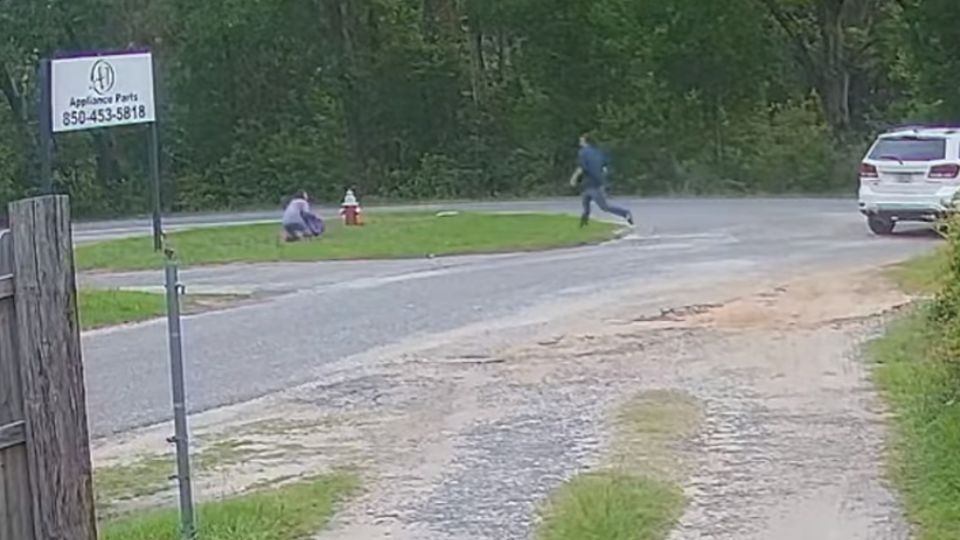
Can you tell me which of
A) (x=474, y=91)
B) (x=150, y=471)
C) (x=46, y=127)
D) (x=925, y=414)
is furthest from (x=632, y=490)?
(x=474, y=91)

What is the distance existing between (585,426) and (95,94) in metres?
8.95

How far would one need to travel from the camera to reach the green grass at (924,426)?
302 inches

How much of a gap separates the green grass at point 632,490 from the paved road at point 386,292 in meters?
3.39

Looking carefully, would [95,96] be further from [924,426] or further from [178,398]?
[178,398]

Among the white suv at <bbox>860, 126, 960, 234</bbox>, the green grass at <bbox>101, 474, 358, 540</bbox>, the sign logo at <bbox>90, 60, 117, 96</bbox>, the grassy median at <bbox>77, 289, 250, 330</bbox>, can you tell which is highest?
the sign logo at <bbox>90, 60, 117, 96</bbox>

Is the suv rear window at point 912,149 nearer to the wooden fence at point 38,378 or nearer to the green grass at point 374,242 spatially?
the green grass at point 374,242

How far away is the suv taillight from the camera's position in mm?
24734

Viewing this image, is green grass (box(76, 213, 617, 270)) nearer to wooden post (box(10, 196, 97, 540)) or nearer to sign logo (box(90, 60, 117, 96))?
sign logo (box(90, 60, 117, 96))

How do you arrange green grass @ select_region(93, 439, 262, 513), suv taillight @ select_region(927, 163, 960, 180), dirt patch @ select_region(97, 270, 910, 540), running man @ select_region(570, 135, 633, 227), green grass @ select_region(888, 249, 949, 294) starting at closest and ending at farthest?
1. dirt patch @ select_region(97, 270, 910, 540)
2. green grass @ select_region(93, 439, 262, 513)
3. green grass @ select_region(888, 249, 949, 294)
4. suv taillight @ select_region(927, 163, 960, 180)
5. running man @ select_region(570, 135, 633, 227)

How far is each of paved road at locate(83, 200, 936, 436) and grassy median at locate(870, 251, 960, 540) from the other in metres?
4.28

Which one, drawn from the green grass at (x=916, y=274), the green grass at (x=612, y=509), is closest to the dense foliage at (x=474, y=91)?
the green grass at (x=916, y=274)

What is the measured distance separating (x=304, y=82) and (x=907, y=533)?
139 ft

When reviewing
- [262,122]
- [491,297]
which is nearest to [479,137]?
[262,122]

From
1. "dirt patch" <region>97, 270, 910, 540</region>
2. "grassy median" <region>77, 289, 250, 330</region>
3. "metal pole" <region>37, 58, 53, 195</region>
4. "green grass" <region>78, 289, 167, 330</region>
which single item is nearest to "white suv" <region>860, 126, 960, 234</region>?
"dirt patch" <region>97, 270, 910, 540</region>
